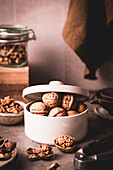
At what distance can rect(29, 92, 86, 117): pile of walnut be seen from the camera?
32.5 inches

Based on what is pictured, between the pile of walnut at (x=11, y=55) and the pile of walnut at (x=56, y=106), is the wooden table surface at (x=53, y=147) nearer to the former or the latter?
the pile of walnut at (x=56, y=106)

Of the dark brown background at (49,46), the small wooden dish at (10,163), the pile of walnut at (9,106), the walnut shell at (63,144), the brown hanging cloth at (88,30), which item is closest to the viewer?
the small wooden dish at (10,163)

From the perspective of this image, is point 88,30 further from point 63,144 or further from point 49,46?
point 63,144

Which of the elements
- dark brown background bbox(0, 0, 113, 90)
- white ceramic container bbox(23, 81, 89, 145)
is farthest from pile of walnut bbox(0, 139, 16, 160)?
dark brown background bbox(0, 0, 113, 90)

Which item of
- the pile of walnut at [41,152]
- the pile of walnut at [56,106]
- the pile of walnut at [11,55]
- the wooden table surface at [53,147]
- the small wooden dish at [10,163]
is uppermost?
the pile of walnut at [11,55]

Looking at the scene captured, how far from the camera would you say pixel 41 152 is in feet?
2.40

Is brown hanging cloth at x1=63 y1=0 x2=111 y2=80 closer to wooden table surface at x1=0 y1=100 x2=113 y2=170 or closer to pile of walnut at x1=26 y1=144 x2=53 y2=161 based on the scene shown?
wooden table surface at x1=0 y1=100 x2=113 y2=170

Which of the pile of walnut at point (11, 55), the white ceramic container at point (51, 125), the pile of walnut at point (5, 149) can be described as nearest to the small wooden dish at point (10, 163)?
the pile of walnut at point (5, 149)

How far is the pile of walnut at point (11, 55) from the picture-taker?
44.2 inches

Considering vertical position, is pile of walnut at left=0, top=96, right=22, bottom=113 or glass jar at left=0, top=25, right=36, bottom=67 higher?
glass jar at left=0, top=25, right=36, bottom=67

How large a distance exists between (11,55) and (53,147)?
0.50 m

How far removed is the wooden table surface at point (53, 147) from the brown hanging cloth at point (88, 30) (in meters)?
0.26

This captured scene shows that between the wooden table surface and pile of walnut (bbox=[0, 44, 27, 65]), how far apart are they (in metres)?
0.31

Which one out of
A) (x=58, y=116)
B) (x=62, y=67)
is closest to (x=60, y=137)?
(x=58, y=116)
